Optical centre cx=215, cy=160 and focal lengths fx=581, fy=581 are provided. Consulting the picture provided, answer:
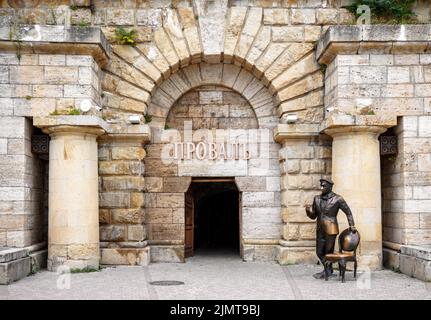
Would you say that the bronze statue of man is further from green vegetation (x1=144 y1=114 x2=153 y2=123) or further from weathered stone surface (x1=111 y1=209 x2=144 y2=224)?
green vegetation (x1=144 y1=114 x2=153 y2=123)

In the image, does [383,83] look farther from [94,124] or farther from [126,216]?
[126,216]

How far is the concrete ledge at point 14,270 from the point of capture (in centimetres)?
1011

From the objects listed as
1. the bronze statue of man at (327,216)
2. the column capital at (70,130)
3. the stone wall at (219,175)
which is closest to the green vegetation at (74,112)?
the column capital at (70,130)

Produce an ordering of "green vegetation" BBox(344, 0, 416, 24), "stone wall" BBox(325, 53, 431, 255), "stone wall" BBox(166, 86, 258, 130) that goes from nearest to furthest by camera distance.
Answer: "stone wall" BBox(325, 53, 431, 255)
"green vegetation" BBox(344, 0, 416, 24)
"stone wall" BBox(166, 86, 258, 130)

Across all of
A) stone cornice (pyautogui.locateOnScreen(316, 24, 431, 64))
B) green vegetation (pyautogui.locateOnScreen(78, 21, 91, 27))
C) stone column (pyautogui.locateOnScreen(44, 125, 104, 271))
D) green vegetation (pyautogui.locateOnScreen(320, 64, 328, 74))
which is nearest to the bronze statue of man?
stone cornice (pyautogui.locateOnScreen(316, 24, 431, 64))

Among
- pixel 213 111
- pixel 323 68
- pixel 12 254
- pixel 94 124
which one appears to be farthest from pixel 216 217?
pixel 12 254

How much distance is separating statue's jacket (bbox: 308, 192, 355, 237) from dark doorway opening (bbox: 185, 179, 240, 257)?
18.9 feet

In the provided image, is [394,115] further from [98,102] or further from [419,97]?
[98,102]

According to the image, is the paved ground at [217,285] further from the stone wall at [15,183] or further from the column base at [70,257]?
the stone wall at [15,183]

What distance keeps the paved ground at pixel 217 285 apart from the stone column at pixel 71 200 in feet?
1.56

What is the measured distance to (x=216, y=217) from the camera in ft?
69.0

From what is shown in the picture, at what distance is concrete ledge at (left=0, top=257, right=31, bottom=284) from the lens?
33.2 ft

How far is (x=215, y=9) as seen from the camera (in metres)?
13.2

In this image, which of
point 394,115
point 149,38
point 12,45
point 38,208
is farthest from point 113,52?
Result: point 394,115
